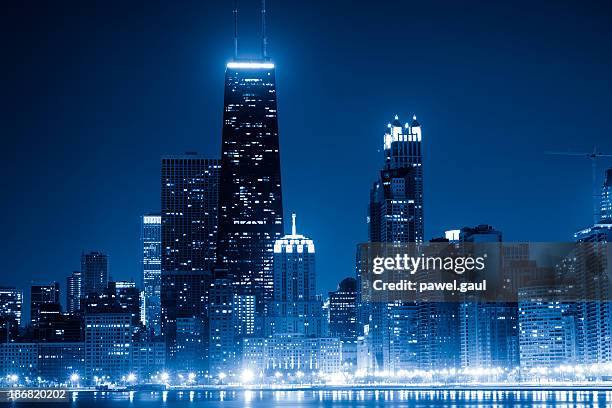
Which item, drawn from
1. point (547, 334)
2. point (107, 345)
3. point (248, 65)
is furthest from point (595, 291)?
point (248, 65)

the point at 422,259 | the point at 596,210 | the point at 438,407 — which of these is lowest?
the point at 438,407

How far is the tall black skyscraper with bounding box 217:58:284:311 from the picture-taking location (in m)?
115

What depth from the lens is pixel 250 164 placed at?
116812 millimetres

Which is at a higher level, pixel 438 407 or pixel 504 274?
pixel 504 274

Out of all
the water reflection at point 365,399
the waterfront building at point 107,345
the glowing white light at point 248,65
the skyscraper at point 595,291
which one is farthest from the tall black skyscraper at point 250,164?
the skyscraper at point 595,291

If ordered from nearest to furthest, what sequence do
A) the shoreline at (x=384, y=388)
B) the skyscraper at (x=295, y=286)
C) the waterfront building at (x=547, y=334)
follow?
the shoreline at (x=384, y=388) < the waterfront building at (x=547, y=334) < the skyscraper at (x=295, y=286)

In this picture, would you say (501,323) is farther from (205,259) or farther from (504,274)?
(205,259)

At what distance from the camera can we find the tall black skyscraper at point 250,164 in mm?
115125

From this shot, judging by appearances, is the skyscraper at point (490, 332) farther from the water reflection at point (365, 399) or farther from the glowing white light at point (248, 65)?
the glowing white light at point (248, 65)

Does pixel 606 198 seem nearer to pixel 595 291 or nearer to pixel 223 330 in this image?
pixel 595 291

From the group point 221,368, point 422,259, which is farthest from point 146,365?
point 422,259

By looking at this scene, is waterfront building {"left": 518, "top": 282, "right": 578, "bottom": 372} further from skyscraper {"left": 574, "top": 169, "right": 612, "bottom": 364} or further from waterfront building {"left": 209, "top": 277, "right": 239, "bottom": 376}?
waterfront building {"left": 209, "top": 277, "right": 239, "bottom": 376}

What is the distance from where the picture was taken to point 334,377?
9988 centimetres

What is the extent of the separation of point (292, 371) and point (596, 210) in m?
25.8
